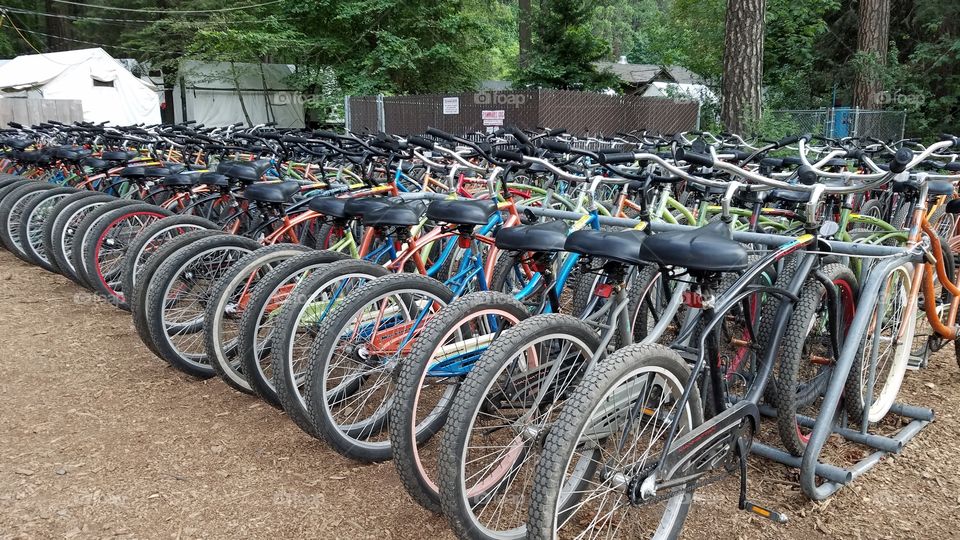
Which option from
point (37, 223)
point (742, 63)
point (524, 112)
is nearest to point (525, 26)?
point (524, 112)

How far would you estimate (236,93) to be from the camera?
25.1 m

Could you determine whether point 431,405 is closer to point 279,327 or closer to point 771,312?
point 279,327

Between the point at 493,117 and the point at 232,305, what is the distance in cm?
1173

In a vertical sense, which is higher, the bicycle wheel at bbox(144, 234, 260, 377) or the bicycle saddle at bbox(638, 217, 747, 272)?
the bicycle saddle at bbox(638, 217, 747, 272)

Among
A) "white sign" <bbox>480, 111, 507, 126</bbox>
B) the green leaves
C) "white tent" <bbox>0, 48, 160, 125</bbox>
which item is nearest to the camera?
"white sign" <bbox>480, 111, 507, 126</bbox>

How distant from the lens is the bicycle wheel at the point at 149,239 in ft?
13.8

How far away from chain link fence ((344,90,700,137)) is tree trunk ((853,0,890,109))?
11.0 ft

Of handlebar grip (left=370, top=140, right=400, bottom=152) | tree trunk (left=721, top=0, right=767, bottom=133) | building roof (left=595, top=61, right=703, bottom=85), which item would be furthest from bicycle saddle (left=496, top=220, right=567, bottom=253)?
building roof (left=595, top=61, right=703, bottom=85)

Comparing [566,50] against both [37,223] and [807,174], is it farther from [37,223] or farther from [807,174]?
[807,174]

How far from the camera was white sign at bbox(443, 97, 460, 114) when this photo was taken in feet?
49.3

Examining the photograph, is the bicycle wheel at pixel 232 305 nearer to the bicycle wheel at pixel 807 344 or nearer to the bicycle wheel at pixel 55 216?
the bicycle wheel at pixel 807 344

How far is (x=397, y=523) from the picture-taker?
8.34 feet

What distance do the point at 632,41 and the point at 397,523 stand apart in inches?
2380

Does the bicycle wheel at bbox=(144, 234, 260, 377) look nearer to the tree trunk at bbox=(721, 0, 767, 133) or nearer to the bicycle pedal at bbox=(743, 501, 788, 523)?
the bicycle pedal at bbox=(743, 501, 788, 523)
